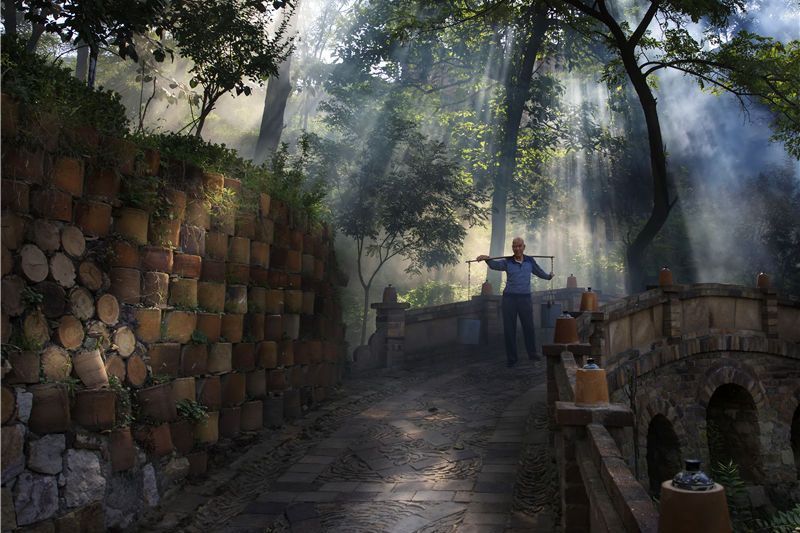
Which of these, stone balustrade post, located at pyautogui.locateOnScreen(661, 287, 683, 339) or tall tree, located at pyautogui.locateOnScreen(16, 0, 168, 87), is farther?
stone balustrade post, located at pyautogui.locateOnScreen(661, 287, 683, 339)

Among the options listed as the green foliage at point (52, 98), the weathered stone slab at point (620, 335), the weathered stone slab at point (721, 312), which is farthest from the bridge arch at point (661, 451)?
the green foliage at point (52, 98)

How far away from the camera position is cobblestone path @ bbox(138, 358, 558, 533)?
19.1ft

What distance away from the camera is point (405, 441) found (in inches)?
314

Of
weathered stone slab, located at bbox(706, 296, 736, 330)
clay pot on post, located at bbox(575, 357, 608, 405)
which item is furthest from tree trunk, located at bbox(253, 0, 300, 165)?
clay pot on post, located at bbox(575, 357, 608, 405)

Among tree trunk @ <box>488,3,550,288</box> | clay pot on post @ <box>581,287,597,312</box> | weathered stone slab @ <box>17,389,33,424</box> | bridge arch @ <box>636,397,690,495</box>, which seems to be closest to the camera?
weathered stone slab @ <box>17,389,33,424</box>

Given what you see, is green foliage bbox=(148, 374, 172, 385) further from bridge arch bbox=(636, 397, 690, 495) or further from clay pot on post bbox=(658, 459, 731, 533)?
bridge arch bbox=(636, 397, 690, 495)

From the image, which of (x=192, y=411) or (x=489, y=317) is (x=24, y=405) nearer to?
(x=192, y=411)

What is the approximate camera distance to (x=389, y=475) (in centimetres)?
691

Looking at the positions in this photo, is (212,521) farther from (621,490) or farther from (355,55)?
(355,55)

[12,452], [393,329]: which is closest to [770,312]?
[393,329]

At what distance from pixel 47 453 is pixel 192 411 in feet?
5.85

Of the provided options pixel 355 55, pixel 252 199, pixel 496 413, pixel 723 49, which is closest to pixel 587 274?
pixel 355 55

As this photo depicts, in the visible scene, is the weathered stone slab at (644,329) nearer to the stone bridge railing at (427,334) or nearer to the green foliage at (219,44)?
the stone bridge railing at (427,334)

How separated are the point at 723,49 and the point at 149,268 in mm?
14200
